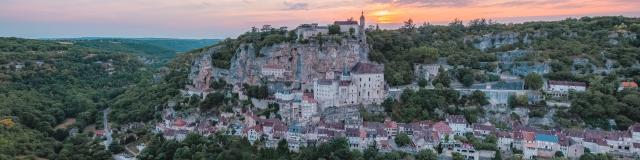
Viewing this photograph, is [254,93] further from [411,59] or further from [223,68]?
[411,59]

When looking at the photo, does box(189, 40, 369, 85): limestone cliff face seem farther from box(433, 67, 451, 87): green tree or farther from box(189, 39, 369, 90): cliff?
box(433, 67, 451, 87): green tree

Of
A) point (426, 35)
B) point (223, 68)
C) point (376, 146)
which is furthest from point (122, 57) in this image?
point (376, 146)

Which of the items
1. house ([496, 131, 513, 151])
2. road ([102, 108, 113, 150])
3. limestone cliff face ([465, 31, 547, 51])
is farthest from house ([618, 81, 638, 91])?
road ([102, 108, 113, 150])

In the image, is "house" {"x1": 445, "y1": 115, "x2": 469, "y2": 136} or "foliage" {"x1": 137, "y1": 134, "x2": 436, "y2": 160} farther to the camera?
"house" {"x1": 445, "y1": 115, "x2": 469, "y2": 136}

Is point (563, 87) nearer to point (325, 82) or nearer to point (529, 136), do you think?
point (529, 136)

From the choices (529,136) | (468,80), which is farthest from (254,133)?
(468,80)

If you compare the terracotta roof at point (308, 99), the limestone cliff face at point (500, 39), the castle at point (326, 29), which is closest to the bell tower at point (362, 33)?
the castle at point (326, 29)
